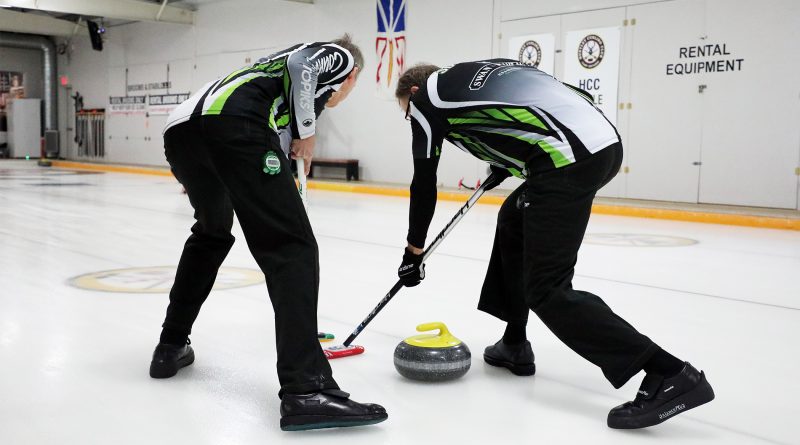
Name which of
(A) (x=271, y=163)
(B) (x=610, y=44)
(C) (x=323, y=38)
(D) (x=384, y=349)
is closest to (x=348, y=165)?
(C) (x=323, y=38)

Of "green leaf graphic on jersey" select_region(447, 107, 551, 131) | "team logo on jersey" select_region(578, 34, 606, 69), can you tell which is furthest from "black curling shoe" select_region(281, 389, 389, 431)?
"team logo on jersey" select_region(578, 34, 606, 69)

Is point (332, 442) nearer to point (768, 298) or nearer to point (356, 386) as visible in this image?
point (356, 386)

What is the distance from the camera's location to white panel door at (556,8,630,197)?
9.90 meters

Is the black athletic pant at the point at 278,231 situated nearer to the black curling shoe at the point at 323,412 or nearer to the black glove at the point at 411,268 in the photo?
the black curling shoe at the point at 323,412

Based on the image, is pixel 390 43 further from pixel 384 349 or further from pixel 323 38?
pixel 384 349

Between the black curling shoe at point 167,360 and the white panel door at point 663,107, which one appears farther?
the white panel door at point 663,107

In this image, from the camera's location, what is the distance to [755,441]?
211 centimetres

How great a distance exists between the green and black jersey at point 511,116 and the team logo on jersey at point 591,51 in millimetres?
8101

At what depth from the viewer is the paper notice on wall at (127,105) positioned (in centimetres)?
1878

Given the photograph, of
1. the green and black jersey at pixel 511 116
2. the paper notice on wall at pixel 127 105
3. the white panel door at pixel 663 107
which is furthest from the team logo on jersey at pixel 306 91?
the paper notice on wall at pixel 127 105

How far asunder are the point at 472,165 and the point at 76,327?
8.73 metres

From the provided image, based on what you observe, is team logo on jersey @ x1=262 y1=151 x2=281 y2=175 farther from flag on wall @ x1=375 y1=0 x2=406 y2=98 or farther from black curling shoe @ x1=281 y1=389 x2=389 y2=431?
flag on wall @ x1=375 y1=0 x2=406 y2=98

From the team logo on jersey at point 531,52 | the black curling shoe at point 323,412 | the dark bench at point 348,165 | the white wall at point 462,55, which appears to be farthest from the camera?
the dark bench at point 348,165

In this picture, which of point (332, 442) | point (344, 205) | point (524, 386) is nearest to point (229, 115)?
point (332, 442)
